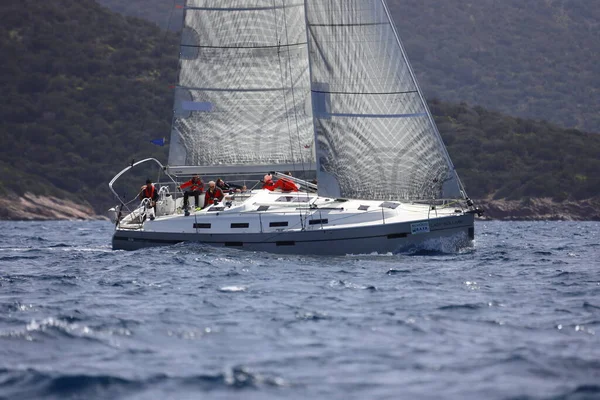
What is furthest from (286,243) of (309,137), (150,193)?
(150,193)

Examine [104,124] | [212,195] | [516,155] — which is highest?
[104,124]

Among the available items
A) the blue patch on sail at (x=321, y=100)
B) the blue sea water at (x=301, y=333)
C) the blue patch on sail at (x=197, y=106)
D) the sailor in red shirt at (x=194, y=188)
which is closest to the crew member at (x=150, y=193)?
the sailor in red shirt at (x=194, y=188)

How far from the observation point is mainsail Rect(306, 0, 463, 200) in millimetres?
24766

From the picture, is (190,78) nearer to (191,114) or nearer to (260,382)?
(191,114)

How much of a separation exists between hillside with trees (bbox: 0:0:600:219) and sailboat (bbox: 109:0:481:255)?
62.8 metres

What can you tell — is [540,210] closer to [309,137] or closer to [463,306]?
[309,137]

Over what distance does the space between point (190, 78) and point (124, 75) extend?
8672 centimetres

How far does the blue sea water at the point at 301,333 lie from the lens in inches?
385

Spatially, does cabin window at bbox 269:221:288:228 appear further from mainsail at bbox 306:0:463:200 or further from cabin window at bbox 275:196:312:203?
mainsail at bbox 306:0:463:200

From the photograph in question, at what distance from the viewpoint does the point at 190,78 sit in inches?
1109

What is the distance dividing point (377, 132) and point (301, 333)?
1311 centimetres

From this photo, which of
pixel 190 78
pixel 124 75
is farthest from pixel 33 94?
pixel 190 78

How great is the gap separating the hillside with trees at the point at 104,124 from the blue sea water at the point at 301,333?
7285 centimetres

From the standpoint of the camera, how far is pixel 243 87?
91.6 feet
